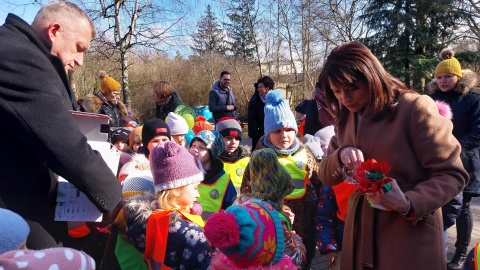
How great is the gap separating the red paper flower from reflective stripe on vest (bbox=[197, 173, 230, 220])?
1.75 m

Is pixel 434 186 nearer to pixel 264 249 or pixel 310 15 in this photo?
pixel 264 249

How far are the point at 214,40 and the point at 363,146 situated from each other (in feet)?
72.8

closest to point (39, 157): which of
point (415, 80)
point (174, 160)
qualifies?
point (174, 160)

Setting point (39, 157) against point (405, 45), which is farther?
point (405, 45)

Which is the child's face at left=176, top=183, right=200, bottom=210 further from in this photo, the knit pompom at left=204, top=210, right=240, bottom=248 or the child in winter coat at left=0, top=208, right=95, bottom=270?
the child in winter coat at left=0, top=208, right=95, bottom=270

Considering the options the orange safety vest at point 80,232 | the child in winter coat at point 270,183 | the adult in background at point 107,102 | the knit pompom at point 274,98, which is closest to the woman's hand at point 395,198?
the child in winter coat at point 270,183

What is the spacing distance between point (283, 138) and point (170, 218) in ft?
4.95

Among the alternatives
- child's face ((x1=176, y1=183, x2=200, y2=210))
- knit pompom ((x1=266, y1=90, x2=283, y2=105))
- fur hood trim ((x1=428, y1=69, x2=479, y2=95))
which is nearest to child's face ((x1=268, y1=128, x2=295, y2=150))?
knit pompom ((x1=266, y1=90, x2=283, y2=105))

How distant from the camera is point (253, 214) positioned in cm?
171

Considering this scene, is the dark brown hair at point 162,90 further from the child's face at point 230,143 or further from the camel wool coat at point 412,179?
the camel wool coat at point 412,179

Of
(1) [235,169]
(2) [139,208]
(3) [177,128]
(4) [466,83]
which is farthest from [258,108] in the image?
(2) [139,208]

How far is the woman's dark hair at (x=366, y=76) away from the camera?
1.64 m

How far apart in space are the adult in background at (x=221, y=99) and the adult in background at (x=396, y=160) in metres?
5.86

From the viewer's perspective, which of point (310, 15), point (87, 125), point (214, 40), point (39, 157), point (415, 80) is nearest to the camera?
point (39, 157)
